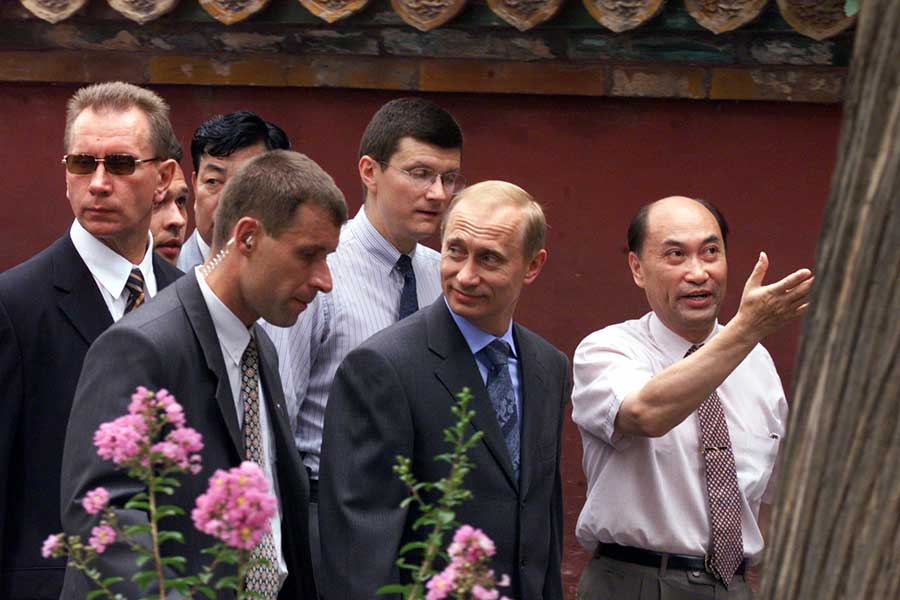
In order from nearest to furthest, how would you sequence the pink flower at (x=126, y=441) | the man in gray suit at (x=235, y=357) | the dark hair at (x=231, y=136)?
the pink flower at (x=126, y=441)
the man in gray suit at (x=235, y=357)
the dark hair at (x=231, y=136)

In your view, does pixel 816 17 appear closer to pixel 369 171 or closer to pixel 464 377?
pixel 369 171

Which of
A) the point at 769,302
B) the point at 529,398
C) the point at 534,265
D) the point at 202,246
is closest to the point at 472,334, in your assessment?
the point at 529,398

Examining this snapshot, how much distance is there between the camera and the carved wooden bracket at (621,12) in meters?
5.77

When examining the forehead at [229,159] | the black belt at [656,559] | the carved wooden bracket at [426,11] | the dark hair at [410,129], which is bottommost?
the black belt at [656,559]

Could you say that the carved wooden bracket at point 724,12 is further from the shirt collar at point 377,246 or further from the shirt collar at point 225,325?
the shirt collar at point 225,325

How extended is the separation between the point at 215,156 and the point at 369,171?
2.58 ft

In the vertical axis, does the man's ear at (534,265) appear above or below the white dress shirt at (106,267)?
above

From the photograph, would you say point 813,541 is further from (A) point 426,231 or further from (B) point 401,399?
(A) point 426,231

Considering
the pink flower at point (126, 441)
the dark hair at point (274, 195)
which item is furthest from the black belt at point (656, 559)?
the pink flower at point (126, 441)

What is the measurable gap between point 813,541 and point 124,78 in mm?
5293

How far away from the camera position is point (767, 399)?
451 centimetres

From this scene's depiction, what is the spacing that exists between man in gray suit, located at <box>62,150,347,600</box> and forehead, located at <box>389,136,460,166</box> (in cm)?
124

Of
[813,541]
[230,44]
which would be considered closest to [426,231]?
[230,44]

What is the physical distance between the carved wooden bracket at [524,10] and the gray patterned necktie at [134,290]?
7.93ft
